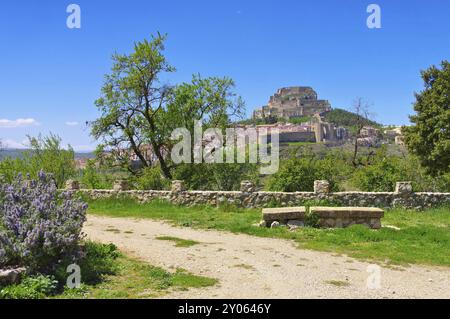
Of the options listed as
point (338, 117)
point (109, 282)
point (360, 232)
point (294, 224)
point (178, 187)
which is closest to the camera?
point (109, 282)

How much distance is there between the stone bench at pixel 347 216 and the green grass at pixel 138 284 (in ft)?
19.5

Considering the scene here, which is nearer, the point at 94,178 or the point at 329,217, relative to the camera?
the point at 329,217

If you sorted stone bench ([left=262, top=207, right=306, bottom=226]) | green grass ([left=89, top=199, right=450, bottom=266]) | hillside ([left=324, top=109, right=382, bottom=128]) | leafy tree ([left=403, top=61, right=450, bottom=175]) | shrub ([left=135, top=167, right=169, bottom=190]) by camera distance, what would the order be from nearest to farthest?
green grass ([left=89, top=199, right=450, bottom=266]) < stone bench ([left=262, top=207, right=306, bottom=226]) < shrub ([left=135, top=167, right=169, bottom=190]) < leafy tree ([left=403, top=61, right=450, bottom=175]) < hillside ([left=324, top=109, right=382, bottom=128])

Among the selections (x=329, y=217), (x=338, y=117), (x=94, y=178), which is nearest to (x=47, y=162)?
(x=94, y=178)

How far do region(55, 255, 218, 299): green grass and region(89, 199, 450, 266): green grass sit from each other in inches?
153

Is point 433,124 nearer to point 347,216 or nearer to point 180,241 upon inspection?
point 347,216

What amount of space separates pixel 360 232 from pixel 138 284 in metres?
6.73

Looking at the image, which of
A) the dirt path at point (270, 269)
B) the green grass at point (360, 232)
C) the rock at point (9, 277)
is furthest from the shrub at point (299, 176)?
the rock at point (9, 277)

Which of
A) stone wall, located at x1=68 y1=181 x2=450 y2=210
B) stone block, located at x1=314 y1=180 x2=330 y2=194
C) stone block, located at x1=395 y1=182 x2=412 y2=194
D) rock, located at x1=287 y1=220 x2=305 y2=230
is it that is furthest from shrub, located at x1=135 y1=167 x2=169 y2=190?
stone block, located at x1=395 y1=182 x2=412 y2=194

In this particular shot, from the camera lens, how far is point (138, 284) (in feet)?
22.9

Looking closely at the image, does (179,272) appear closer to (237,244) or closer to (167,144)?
(237,244)

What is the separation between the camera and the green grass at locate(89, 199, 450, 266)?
9.43m

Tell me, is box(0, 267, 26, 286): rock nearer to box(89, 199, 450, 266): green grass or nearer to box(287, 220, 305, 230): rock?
box(89, 199, 450, 266): green grass
